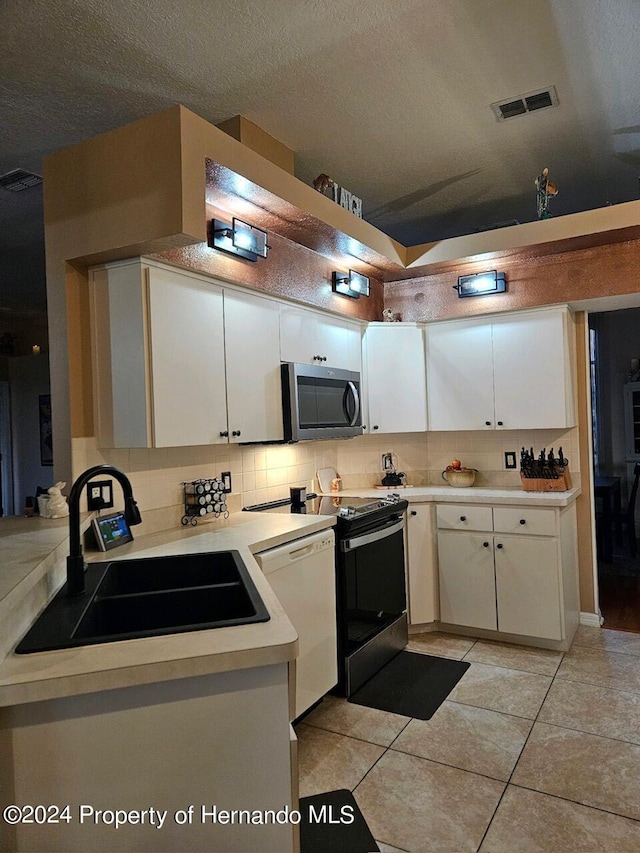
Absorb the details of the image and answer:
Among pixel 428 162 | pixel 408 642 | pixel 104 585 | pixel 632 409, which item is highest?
pixel 428 162

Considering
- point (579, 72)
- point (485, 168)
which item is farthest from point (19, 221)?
point (579, 72)

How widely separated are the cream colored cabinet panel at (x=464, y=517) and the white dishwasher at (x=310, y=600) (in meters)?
1.14

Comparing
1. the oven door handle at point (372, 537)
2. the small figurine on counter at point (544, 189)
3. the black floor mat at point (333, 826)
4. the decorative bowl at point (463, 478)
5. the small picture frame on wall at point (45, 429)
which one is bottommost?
the black floor mat at point (333, 826)

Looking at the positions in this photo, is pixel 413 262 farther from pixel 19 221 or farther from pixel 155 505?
pixel 19 221

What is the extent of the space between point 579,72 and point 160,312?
6.82 feet

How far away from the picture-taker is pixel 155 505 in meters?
2.74

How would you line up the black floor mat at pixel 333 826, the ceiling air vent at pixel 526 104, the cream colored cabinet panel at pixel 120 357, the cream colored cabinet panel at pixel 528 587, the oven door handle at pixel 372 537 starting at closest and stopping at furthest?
the black floor mat at pixel 333 826, the cream colored cabinet panel at pixel 120 357, the ceiling air vent at pixel 526 104, the oven door handle at pixel 372 537, the cream colored cabinet panel at pixel 528 587

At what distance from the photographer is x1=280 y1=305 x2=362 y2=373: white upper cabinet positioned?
318 cm

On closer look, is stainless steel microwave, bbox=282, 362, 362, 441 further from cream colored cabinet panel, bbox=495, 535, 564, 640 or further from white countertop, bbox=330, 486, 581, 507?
cream colored cabinet panel, bbox=495, 535, 564, 640

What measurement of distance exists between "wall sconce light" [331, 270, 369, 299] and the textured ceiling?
1.85 feet

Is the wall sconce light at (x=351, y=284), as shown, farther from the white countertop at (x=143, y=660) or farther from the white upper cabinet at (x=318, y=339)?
the white countertop at (x=143, y=660)

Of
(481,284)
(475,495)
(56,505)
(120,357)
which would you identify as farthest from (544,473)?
(56,505)

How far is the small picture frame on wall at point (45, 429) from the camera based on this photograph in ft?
20.0

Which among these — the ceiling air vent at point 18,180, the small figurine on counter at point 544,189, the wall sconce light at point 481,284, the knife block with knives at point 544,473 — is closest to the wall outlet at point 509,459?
the knife block with knives at point 544,473
